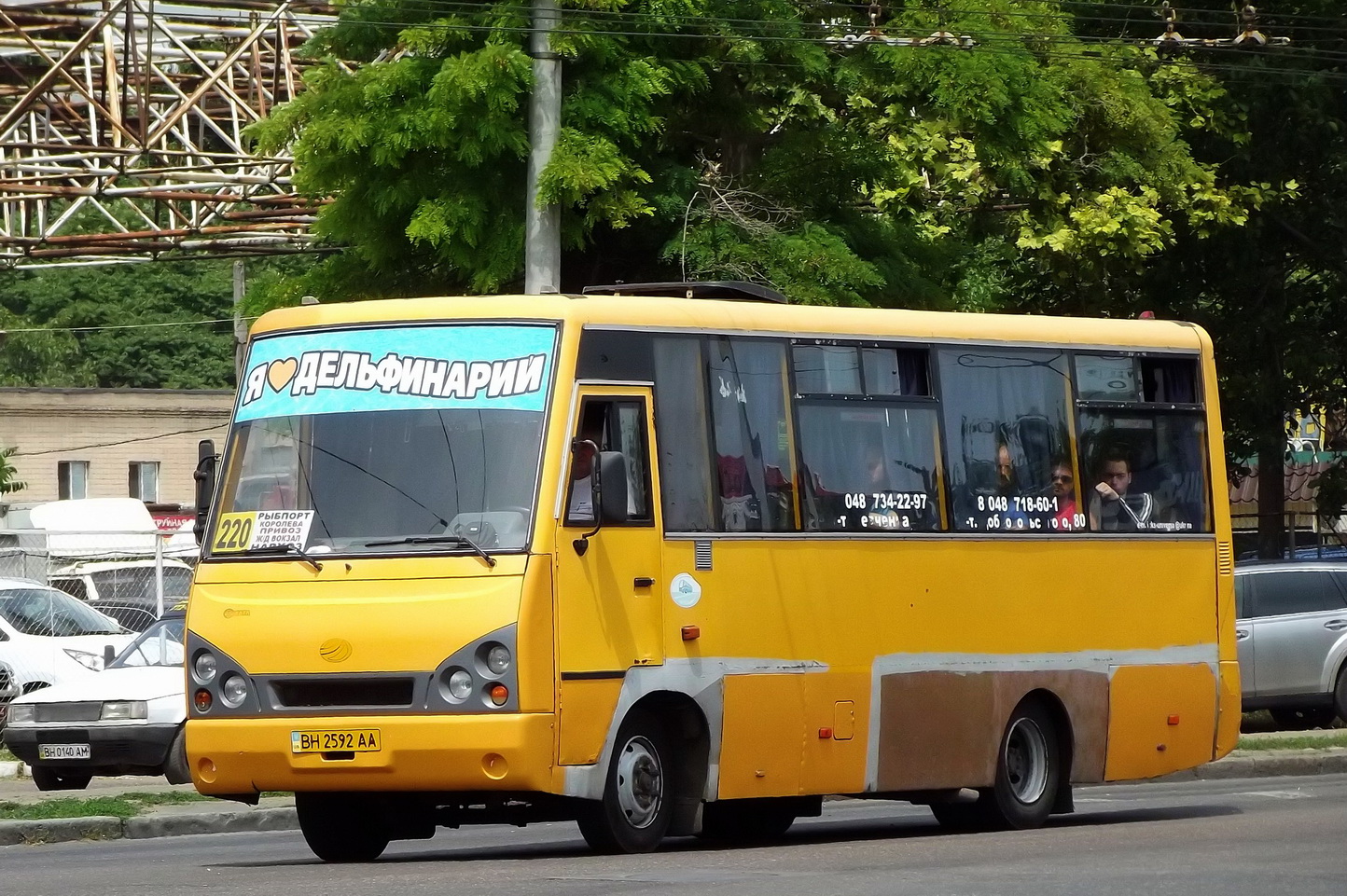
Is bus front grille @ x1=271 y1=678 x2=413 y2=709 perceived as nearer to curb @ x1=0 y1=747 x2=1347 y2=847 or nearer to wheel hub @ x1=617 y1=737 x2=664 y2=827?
wheel hub @ x1=617 y1=737 x2=664 y2=827

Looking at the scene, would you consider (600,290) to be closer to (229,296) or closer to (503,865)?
(503,865)

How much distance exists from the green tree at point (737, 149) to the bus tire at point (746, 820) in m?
6.90

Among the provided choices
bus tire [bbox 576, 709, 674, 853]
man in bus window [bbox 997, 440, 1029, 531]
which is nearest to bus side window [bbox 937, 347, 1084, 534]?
man in bus window [bbox 997, 440, 1029, 531]

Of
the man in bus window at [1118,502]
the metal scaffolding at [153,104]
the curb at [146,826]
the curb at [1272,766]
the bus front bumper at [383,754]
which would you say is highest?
the metal scaffolding at [153,104]

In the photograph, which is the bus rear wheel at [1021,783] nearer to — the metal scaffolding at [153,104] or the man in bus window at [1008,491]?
the man in bus window at [1008,491]

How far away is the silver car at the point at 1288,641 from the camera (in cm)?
2322

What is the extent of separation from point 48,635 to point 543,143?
7179mm

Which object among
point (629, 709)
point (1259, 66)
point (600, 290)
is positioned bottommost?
point (629, 709)

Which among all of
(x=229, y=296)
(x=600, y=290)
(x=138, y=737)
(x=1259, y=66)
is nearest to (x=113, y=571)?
(x=138, y=737)

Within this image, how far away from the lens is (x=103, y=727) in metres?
18.2

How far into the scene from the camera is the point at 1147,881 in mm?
9945

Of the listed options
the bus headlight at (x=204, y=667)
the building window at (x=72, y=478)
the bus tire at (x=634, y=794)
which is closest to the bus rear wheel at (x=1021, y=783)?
the bus tire at (x=634, y=794)

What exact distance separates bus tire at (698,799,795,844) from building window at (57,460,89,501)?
166 ft

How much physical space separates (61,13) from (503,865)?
24.3 meters
